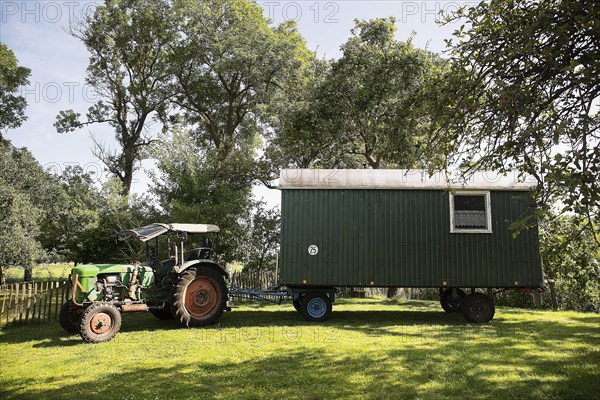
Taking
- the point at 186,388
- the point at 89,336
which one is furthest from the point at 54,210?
the point at 186,388

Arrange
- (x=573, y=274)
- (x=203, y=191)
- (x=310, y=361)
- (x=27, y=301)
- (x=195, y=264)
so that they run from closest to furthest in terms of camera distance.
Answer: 1. (x=310, y=361)
2. (x=195, y=264)
3. (x=27, y=301)
4. (x=573, y=274)
5. (x=203, y=191)

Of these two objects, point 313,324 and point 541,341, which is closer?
point 541,341

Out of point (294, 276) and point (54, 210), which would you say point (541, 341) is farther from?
point (54, 210)

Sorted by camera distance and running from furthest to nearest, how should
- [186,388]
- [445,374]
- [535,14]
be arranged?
[535,14] → [445,374] → [186,388]

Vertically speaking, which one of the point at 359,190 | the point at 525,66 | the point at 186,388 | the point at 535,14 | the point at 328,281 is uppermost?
the point at 535,14

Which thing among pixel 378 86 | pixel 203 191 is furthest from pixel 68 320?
pixel 378 86

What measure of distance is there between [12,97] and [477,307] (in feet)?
97.3

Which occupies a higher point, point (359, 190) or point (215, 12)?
point (215, 12)

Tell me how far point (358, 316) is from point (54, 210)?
60.3 feet

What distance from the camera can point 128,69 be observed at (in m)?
28.1

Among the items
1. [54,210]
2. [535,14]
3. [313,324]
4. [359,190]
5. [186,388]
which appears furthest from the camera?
[54,210]

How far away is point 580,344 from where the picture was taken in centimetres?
772

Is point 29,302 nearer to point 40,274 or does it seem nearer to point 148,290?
point 148,290

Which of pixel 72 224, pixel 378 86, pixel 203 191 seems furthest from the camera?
pixel 72 224
